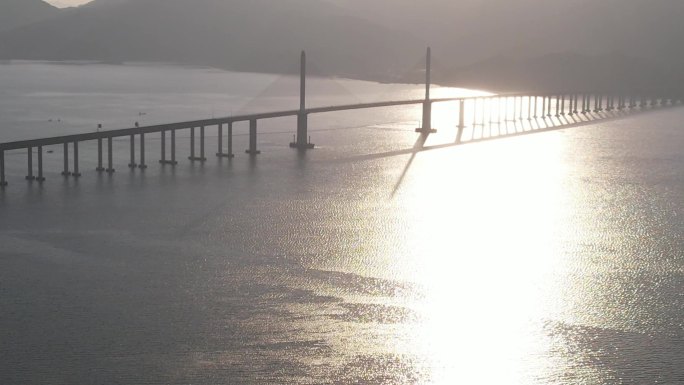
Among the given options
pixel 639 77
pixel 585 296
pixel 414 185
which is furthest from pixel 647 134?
pixel 639 77

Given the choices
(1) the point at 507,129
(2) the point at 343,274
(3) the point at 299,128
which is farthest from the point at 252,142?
(2) the point at 343,274

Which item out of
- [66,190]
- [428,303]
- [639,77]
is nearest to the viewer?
[428,303]

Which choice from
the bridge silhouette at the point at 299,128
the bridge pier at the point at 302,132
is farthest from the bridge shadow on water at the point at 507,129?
the bridge pier at the point at 302,132

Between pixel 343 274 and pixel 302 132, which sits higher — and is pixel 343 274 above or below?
below

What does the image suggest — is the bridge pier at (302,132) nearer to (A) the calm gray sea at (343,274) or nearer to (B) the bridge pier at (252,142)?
(B) the bridge pier at (252,142)

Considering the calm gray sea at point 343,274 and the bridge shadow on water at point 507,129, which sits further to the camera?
the bridge shadow on water at point 507,129

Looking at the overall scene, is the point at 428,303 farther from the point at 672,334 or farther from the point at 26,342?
the point at 26,342

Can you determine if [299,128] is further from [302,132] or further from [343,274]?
[343,274]

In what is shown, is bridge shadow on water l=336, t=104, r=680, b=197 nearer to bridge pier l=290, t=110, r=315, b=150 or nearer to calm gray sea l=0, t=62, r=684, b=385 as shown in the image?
bridge pier l=290, t=110, r=315, b=150
